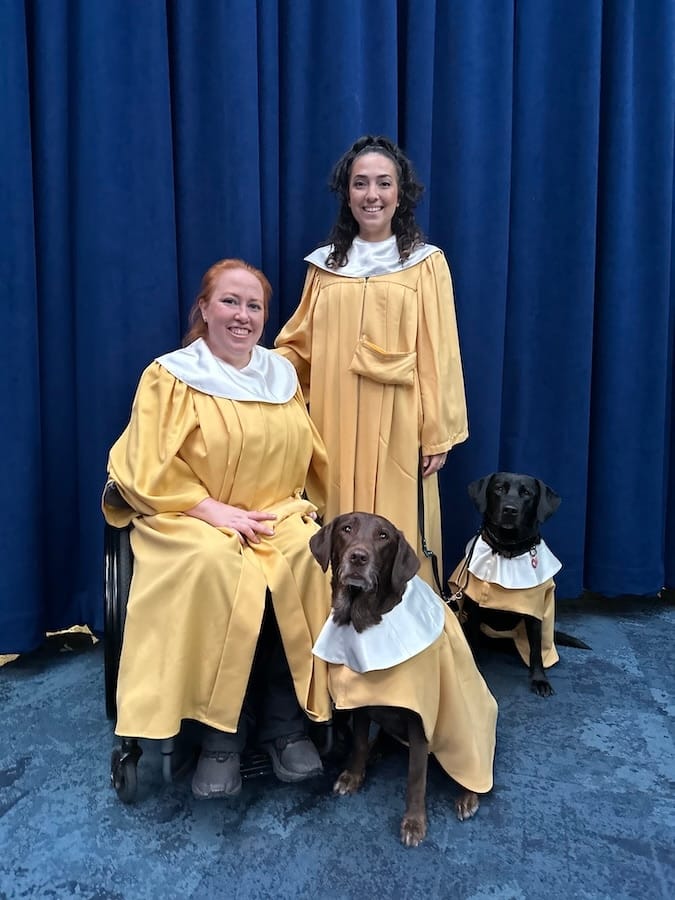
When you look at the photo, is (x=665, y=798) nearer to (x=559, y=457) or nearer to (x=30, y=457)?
(x=559, y=457)

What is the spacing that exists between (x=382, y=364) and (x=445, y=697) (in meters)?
1.00

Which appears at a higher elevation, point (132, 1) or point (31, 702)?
point (132, 1)

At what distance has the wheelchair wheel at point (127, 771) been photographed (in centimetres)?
152

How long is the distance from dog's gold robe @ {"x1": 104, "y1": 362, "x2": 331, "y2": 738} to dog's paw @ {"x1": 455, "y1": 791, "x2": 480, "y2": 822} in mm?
374

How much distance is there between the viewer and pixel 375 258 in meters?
2.07

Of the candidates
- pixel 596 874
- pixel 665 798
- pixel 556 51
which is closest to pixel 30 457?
pixel 596 874

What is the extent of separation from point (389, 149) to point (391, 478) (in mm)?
1058

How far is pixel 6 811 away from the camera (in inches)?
59.4

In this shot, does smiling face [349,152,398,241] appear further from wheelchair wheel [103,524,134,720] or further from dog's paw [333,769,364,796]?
dog's paw [333,769,364,796]

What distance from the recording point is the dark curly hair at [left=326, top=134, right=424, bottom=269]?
6.70 ft

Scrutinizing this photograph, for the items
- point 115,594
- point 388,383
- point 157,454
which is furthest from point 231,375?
point 115,594

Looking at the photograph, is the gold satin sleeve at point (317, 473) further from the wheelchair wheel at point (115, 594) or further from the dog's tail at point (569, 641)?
the dog's tail at point (569, 641)

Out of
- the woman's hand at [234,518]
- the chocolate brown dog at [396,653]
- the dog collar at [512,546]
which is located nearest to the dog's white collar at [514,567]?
the dog collar at [512,546]

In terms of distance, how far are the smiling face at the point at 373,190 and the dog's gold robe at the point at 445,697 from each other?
1.24 m
